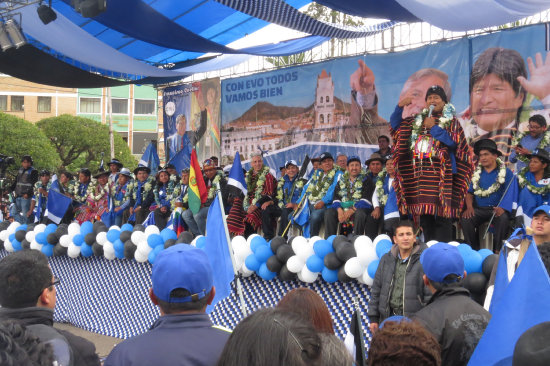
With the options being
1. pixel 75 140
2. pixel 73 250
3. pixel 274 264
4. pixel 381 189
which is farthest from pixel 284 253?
pixel 75 140

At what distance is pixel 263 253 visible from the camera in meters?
6.76

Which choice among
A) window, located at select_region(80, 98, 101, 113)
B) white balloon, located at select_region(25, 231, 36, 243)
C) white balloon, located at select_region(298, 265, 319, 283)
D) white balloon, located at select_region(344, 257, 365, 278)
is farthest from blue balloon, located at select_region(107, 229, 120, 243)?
window, located at select_region(80, 98, 101, 113)

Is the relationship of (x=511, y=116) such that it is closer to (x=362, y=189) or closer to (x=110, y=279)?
(x=362, y=189)

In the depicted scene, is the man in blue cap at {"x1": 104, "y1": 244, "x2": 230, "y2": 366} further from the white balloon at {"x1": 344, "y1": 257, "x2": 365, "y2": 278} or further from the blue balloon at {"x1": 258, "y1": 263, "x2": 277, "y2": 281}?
the blue balloon at {"x1": 258, "y1": 263, "x2": 277, "y2": 281}

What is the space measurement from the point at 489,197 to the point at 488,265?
7.98ft

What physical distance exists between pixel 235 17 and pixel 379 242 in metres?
6.29

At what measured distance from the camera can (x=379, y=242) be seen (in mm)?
5691

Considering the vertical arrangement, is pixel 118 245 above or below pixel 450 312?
below

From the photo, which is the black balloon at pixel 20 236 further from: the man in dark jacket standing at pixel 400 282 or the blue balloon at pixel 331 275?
the man in dark jacket standing at pixel 400 282

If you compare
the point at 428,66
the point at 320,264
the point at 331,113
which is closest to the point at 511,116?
the point at 428,66

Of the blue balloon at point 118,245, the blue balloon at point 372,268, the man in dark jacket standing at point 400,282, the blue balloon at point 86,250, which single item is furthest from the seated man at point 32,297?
the blue balloon at point 86,250

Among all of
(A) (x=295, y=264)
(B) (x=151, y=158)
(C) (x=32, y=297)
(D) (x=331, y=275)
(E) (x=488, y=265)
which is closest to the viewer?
(C) (x=32, y=297)

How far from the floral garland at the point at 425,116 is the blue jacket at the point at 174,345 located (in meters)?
4.47

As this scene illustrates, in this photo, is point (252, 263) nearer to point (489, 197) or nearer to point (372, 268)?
point (372, 268)
